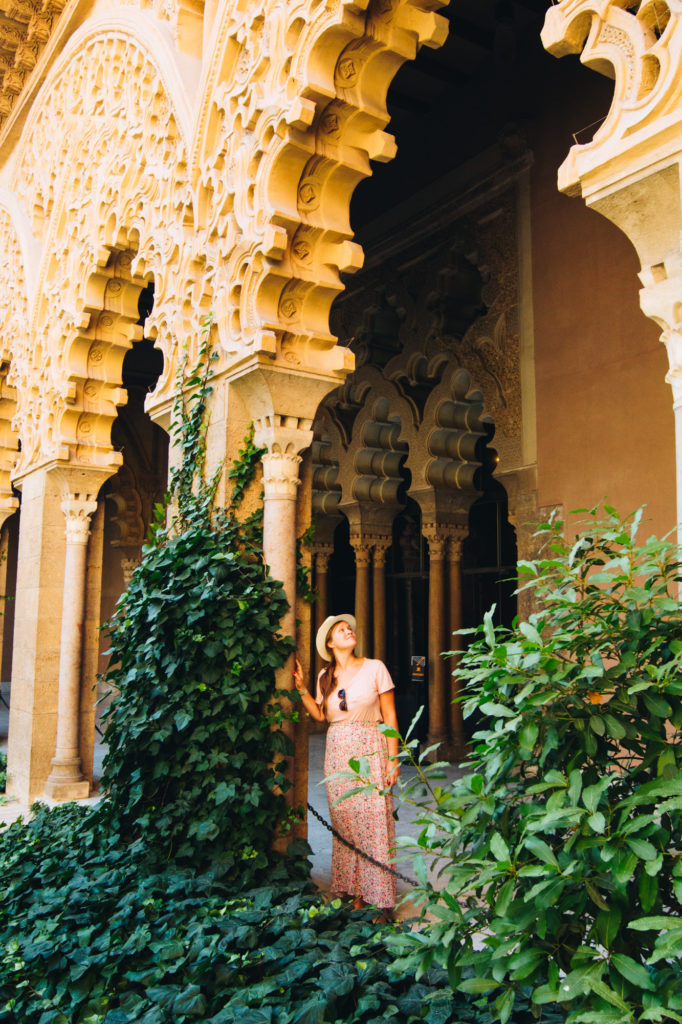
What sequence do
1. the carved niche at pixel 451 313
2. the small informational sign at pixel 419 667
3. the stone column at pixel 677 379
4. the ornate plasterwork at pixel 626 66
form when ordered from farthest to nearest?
the small informational sign at pixel 419 667 → the carved niche at pixel 451 313 → the ornate plasterwork at pixel 626 66 → the stone column at pixel 677 379

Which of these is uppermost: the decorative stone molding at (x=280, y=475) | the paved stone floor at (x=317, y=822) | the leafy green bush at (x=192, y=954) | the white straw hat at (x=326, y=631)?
the decorative stone molding at (x=280, y=475)

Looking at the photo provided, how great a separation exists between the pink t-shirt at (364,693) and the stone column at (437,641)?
453 centimetres

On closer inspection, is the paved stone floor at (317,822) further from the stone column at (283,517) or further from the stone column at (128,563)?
the stone column at (128,563)

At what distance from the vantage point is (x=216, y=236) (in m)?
4.41

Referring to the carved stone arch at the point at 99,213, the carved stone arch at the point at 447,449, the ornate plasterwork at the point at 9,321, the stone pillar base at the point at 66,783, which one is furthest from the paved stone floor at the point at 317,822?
the ornate plasterwork at the point at 9,321

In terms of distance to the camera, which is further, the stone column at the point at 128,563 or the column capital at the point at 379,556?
the stone column at the point at 128,563

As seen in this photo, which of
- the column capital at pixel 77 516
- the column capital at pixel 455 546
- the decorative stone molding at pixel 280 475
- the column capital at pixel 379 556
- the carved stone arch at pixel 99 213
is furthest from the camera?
the column capital at pixel 379 556

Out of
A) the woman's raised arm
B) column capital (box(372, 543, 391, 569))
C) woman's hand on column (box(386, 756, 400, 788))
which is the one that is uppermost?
column capital (box(372, 543, 391, 569))

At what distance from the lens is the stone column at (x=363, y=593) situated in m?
9.37

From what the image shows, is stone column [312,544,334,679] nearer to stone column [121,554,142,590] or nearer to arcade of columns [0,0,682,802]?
arcade of columns [0,0,682,802]

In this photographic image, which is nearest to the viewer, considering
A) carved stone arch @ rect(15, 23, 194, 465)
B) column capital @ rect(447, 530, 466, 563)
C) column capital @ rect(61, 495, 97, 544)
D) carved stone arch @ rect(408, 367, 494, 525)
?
carved stone arch @ rect(15, 23, 194, 465)

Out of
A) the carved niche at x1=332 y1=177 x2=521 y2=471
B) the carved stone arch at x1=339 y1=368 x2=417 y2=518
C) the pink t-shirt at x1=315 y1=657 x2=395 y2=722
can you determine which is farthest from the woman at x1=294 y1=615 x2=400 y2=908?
the carved stone arch at x1=339 y1=368 x2=417 y2=518

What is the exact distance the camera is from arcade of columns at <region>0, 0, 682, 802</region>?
2.26m

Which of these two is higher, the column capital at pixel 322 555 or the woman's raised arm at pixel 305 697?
the column capital at pixel 322 555
